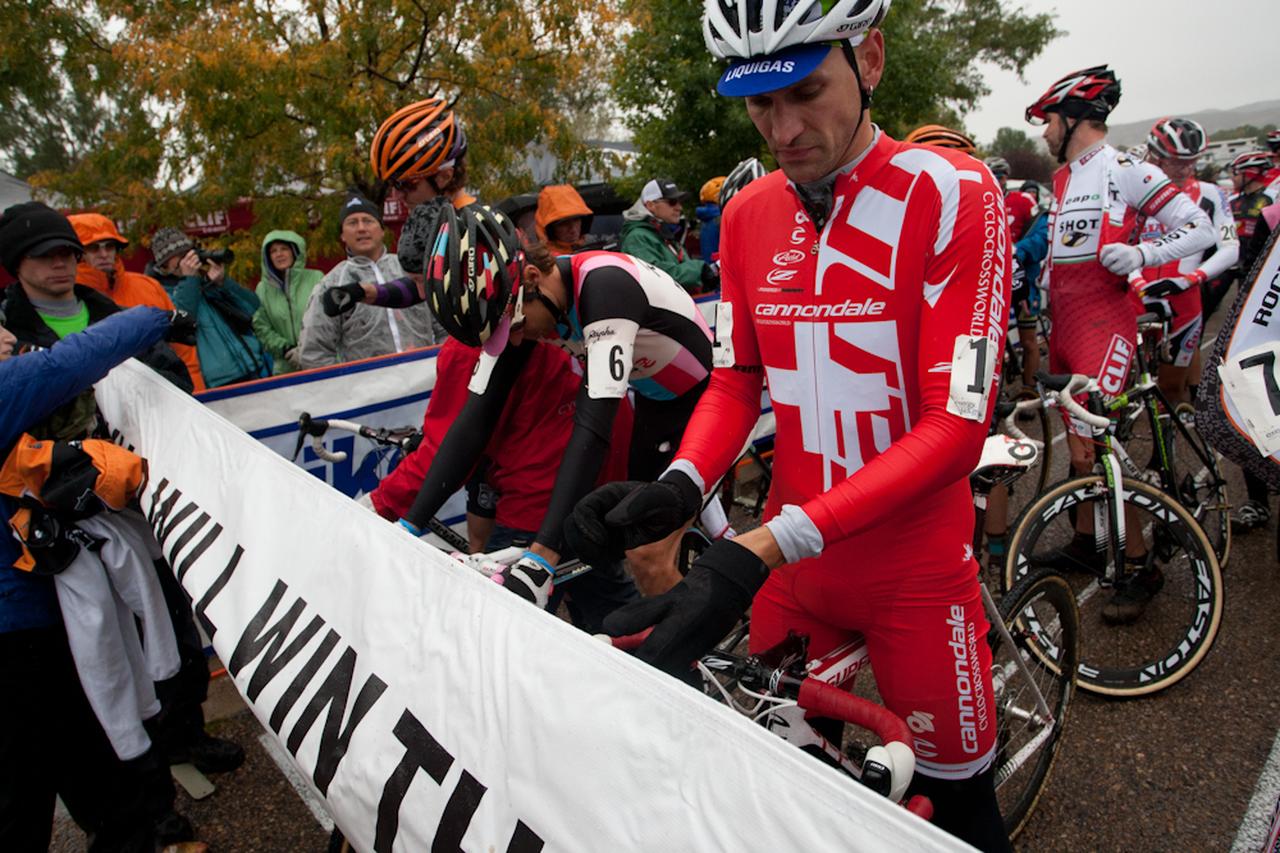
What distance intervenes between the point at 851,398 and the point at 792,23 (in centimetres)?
76

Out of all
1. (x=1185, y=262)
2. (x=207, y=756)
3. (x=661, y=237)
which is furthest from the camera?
(x=661, y=237)

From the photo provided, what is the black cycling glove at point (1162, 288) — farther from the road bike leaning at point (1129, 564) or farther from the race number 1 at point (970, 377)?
the race number 1 at point (970, 377)

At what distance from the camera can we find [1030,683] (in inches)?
101

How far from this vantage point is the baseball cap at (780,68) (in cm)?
150

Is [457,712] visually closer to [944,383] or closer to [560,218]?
[944,383]

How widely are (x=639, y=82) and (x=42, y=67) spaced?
784 centimetres

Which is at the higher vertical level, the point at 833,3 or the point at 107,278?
the point at 833,3

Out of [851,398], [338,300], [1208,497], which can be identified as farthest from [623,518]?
[1208,497]

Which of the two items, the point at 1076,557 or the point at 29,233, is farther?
the point at 1076,557

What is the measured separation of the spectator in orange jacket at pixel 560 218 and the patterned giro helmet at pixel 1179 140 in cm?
458

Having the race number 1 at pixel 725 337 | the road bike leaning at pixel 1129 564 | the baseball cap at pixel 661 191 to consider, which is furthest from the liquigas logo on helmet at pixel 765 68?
the baseball cap at pixel 661 191

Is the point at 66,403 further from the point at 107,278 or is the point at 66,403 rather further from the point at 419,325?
the point at 419,325

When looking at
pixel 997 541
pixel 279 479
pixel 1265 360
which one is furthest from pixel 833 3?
pixel 997 541

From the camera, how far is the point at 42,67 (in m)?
8.78
